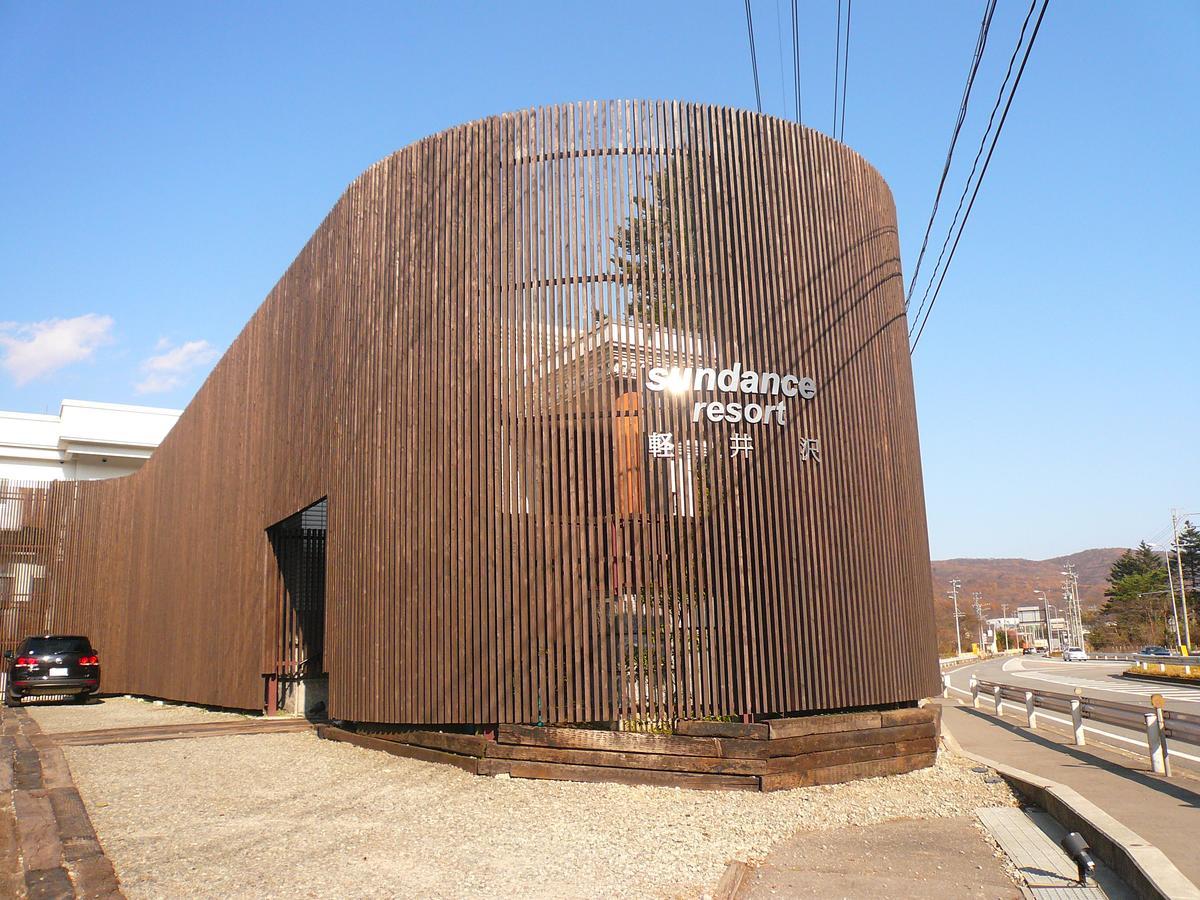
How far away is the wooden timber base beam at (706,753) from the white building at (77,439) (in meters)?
30.3

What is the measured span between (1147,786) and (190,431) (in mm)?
19630

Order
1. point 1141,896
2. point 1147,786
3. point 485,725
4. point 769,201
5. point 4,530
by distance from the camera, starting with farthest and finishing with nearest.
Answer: point 4,530, point 769,201, point 485,725, point 1147,786, point 1141,896

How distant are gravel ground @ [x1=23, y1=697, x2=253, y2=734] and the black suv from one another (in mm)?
435

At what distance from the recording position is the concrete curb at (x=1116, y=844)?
16.9 feet

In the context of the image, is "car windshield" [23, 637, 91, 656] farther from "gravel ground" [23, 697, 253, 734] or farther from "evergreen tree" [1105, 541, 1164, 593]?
"evergreen tree" [1105, 541, 1164, 593]

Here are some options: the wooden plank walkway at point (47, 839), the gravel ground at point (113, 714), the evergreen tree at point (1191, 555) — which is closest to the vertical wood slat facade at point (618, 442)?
the wooden plank walkway at point (47, 839)

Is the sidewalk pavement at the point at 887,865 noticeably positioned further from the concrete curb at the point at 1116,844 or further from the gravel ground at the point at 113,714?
the gravel ground at the point at 113,714

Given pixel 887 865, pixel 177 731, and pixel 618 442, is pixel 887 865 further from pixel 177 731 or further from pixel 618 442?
pixel 177 731

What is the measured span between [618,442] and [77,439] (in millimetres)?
32637

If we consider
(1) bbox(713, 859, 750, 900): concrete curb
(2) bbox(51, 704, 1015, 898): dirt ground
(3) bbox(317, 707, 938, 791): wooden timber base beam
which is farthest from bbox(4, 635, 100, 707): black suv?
(1) bbox(713, 859, 750, 900): concrete curb

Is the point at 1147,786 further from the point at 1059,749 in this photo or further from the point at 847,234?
the point at 847,234

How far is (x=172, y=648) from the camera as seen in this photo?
20.5 metres

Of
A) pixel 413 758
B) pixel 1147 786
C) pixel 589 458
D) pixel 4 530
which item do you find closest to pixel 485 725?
pixel 413 758

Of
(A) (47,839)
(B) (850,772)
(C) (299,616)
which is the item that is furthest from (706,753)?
(C) (299,616)
